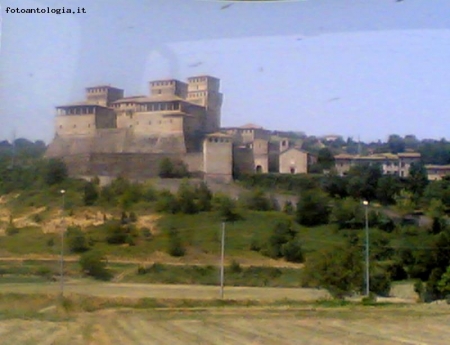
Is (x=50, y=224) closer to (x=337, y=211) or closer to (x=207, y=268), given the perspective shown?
(x=207, y=268)

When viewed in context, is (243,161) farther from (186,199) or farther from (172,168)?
(186,199)

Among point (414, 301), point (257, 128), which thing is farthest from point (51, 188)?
point (414, 301)

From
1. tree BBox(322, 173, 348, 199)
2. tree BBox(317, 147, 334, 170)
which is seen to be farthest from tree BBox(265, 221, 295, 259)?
tree BBox(317, 147, 334, 170)

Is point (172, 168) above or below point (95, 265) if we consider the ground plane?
above

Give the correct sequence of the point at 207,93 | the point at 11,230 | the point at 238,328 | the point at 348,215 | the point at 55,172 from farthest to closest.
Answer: the point at 55,172 → the point at 11,230 → the point at 348,215 → the point at 207,93 → the point at 238,328

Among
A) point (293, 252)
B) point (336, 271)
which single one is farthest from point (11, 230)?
point (336, 271)

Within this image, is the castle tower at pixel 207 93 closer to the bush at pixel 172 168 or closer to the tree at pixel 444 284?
the bush at pixel 172 168
